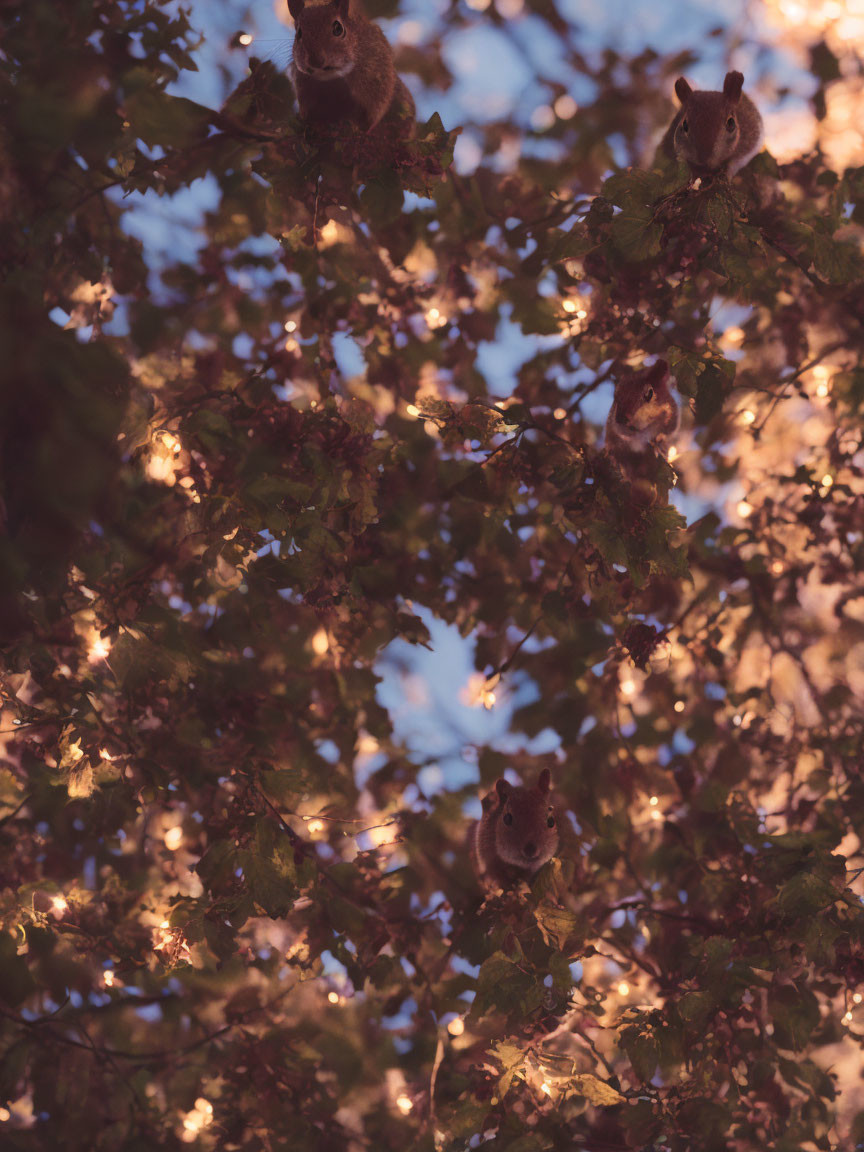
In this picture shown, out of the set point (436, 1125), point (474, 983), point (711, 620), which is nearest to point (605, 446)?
point (711, 620)

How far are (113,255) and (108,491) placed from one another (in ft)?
1.91

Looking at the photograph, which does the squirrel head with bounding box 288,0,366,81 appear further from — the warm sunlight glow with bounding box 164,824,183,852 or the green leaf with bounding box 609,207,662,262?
the warm sunlight glow with bounding box 164,824,183,852

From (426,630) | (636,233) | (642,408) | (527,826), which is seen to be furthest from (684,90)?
(527,826)

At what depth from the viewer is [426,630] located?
1547mm

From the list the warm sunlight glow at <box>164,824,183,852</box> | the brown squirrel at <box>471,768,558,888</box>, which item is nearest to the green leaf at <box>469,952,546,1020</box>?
the brown squirrel at <box>471,768,558,888</box>

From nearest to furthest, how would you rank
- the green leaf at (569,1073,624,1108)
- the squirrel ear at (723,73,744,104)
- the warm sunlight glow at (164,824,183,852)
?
1. the squirrel ear at (723,73,744,104)
2. the green leaf at (569,1073,624,1108)
3. the warm sunlight glow at (164,824,183,852)

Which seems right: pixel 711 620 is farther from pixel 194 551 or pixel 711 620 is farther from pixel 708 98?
pixel 194 551

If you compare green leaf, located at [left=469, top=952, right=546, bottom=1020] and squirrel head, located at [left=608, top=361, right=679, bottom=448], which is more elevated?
squirrel head, located at [left=608, top=361, right=679, bottom=448]

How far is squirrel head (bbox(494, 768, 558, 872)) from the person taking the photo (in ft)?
4.34

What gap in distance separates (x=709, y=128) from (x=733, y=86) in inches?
2.5

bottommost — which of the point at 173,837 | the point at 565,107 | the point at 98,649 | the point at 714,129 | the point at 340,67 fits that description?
the point at 173,837

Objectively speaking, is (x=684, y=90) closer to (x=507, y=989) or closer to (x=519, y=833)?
(x=519, y=833)

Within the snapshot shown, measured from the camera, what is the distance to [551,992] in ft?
4.29

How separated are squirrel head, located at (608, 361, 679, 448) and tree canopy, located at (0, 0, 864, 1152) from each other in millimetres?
62
